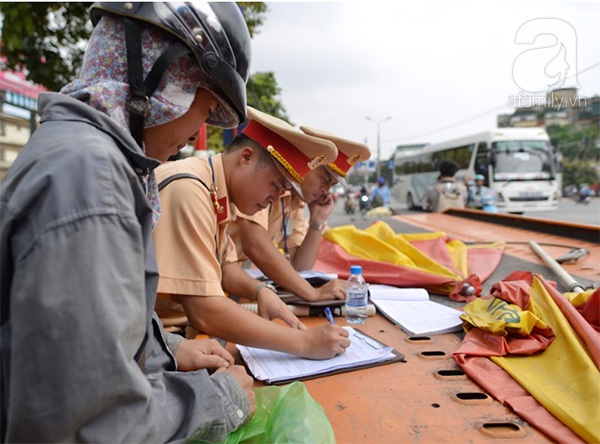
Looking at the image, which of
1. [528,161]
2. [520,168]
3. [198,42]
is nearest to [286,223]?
[198,42]

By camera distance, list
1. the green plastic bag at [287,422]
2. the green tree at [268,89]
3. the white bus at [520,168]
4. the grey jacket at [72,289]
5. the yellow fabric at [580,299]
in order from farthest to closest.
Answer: the green tree at [268,89], the white bus at [520,168], the yellow fabric at [580,299], the green plastic bag at [287,422], the grey jacket at [72,289]

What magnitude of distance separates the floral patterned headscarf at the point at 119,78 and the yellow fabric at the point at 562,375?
44.7 inches

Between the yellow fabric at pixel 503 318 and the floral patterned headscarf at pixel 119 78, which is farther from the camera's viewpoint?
the yellow fabric at pixel 503 318

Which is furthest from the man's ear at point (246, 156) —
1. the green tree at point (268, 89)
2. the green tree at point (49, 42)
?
the green tree at point (268, 89)

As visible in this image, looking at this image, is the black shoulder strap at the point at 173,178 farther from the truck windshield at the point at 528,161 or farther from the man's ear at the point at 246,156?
the truck windshield at the point at 528,161

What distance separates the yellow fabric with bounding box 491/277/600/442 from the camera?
1045 millimetres

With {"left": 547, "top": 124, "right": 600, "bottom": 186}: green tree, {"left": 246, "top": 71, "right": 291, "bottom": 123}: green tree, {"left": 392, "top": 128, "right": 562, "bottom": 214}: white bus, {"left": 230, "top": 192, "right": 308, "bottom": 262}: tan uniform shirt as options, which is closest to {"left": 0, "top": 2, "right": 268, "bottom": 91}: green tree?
{"left": 230, "top": 192, "right": 308, "bottom": 262}: tan uniform shirt

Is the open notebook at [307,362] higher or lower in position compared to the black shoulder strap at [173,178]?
lower

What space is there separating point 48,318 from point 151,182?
19.3 inches

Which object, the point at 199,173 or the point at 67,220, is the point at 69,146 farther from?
the point at 199,173

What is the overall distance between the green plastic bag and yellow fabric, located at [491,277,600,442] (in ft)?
1.90

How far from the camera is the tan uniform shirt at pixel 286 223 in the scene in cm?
261

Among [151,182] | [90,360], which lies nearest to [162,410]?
[90,360]

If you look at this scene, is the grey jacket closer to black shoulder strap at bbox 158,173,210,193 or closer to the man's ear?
black shoulder strap at bbox 158,173,210,193
